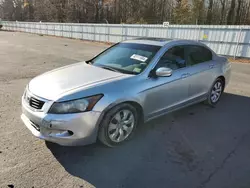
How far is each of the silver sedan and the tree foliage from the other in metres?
23.6

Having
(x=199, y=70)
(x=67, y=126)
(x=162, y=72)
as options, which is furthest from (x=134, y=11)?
(x=67, y=126)

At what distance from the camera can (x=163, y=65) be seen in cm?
371

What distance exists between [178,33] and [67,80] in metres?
14.2

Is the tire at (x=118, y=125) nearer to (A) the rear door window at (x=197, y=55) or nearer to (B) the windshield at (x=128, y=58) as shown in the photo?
(B) the windshield at (x=128, y=58)

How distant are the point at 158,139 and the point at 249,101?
321 centimetres

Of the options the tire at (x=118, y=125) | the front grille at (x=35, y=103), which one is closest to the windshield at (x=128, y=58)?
the tire at (x=118, y=125)

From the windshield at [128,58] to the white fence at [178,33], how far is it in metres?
1.14

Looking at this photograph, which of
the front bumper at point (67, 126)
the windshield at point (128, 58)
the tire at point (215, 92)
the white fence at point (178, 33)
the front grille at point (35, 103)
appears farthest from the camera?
the white fence at point (178, 33)

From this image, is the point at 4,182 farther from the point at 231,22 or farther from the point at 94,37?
the point at 231,22

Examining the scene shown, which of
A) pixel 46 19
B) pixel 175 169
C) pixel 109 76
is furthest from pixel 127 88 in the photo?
pixel 46 19

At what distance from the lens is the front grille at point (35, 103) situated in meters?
2.86

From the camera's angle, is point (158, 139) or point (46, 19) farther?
point (46, 19)

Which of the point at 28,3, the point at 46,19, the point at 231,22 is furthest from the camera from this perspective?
the point at 28,3

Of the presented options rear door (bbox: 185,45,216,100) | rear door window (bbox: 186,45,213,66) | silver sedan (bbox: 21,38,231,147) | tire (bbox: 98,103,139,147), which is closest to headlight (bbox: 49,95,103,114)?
silver sedan (bbox: 21,38,231,147)
